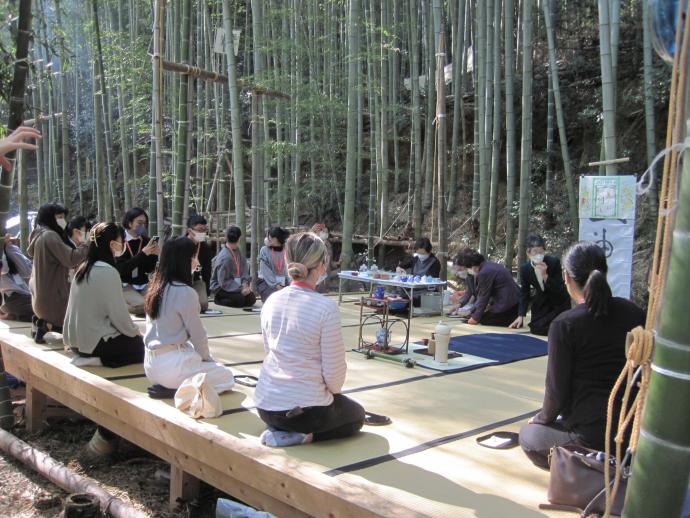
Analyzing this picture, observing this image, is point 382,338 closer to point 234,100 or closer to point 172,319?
point 172,319

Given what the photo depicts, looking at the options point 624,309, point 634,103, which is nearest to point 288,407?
point 624,309

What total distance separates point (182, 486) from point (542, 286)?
3.41m

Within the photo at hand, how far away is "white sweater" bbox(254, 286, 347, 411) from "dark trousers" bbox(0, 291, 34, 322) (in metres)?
3.30

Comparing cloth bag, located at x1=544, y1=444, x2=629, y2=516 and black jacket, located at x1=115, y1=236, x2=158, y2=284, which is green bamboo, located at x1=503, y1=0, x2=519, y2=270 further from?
cloth bag, located at x1=544, y1=444, x2=629, y2=516

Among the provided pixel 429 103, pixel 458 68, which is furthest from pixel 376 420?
pixel 429 103

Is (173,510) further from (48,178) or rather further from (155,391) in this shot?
(48,178)

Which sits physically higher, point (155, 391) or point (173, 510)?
point (155, 391)

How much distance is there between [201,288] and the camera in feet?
18.8

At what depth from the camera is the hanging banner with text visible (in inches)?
165

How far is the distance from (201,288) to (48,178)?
1002cm

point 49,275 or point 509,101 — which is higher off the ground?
point 509,101

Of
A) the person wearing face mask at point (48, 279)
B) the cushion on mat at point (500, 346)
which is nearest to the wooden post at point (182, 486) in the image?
the person wearing face mask at point (48, 279)

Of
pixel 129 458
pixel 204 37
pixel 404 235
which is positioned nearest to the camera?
pixel 129 458

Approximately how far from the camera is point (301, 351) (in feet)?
7.55
